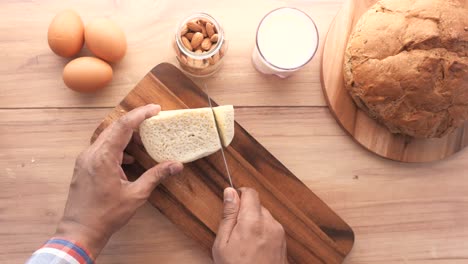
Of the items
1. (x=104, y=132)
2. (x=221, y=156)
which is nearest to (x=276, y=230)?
(x=221, y=156)

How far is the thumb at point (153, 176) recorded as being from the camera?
890 millimetres

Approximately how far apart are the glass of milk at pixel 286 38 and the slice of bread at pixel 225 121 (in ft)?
0.51

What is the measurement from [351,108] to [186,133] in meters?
0.42

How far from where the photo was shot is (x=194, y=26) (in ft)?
3.15

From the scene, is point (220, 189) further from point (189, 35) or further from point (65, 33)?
point (65, 33)

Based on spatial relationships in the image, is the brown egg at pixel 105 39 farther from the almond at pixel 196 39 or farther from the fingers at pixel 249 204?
the fingers at pixel 249 204

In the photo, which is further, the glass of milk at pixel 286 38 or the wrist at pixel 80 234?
the glass of milk at pixel 286 38

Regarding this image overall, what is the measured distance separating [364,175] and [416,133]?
0.18 m

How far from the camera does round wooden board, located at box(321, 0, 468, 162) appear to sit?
39.9 inches

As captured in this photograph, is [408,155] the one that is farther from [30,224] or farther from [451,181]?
[30,224]

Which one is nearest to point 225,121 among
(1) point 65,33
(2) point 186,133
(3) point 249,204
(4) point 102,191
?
(2) point 186,133

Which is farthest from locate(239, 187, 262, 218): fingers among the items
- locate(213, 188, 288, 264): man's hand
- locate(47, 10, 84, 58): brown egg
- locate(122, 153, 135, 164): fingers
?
locate(47, 10, 84, 58): brown egg

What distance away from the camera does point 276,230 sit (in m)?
0.91

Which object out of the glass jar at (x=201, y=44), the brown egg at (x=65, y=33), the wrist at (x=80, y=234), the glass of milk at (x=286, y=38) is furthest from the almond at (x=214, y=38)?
the wrist at (x=80, y=234)
